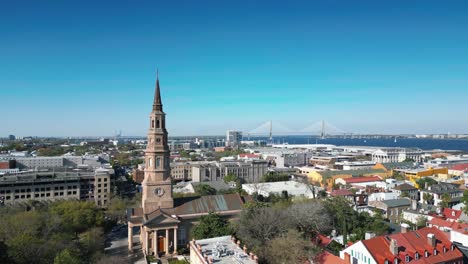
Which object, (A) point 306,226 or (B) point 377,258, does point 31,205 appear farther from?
(B) point 377,258

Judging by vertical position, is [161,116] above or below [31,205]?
above

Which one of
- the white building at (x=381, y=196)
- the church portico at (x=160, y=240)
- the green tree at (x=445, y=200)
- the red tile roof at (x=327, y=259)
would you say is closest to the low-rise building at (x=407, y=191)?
the white building at (x=381, y=196)

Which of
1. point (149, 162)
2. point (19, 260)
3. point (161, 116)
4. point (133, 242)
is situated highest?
point (161, 116)

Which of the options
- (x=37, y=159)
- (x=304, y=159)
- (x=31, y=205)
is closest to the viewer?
(x=31, y=205)

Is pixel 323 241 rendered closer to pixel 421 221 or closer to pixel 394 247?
pixel 394 247

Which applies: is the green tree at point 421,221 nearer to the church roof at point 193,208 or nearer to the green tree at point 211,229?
the church roof at point 193,208

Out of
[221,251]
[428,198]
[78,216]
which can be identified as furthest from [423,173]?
[78,216]

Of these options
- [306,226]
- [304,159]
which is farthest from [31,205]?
[304,159]

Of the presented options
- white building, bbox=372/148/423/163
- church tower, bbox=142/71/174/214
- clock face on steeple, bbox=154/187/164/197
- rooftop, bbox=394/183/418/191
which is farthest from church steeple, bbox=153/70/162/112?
white building, bbox=372/148/423/163

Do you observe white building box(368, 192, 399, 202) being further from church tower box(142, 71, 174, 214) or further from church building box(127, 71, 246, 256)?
church tower box(142, 71, 174, 214)
